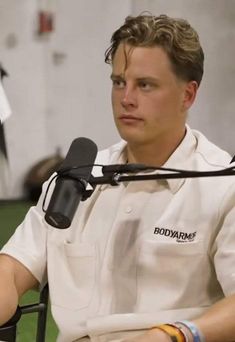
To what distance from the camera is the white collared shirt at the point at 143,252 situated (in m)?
1.54

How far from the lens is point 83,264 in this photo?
1.66 metres

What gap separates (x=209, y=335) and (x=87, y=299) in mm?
379

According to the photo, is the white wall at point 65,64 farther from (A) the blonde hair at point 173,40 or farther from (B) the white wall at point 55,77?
(A) the blonde hair at point 173,40

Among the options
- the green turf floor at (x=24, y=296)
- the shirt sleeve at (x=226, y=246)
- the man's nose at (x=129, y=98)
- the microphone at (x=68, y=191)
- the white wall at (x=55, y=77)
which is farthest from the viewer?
the white wall at (x=55, y=77)

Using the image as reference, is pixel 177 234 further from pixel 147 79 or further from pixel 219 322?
pixel 147 79

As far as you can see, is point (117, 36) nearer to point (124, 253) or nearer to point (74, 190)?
point (124, 253)

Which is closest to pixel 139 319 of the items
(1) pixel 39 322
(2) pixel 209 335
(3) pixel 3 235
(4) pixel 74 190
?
(2) pixel 209 335

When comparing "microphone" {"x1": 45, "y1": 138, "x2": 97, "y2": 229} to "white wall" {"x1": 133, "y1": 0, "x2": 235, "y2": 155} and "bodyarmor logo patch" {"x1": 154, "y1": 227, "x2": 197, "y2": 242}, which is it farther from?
"white wall" {"x1": 133, "y1": 0, "x2": 235, "y2": 155}

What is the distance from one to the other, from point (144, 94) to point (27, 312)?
59cm

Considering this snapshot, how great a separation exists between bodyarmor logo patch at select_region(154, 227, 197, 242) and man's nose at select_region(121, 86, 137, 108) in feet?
0.94

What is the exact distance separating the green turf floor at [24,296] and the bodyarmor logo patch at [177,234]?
2.08 ft

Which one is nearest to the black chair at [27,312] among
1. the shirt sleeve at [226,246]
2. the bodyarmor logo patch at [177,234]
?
the bodyarmor logo patch at [177,234]

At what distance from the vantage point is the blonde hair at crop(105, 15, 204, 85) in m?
1.60

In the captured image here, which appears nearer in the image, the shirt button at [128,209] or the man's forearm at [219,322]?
the man's forearm at [219,322]
